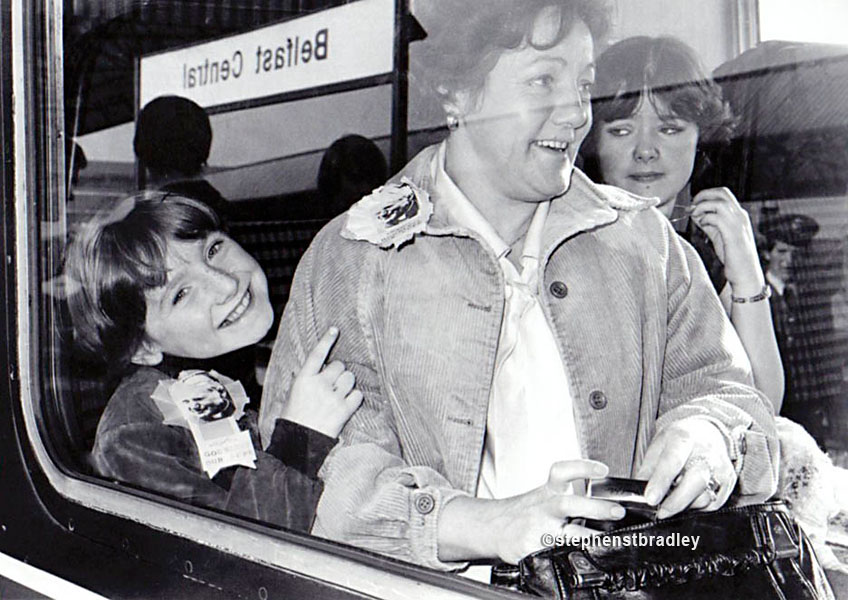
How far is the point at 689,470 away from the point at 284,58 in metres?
1.01

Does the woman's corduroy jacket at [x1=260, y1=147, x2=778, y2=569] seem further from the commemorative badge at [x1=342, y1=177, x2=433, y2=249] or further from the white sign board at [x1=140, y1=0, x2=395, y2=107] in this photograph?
the white sign board at [x1=140, y1=0, x2=395, y2=107]

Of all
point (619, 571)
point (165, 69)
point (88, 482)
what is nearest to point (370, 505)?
point (619, 571)

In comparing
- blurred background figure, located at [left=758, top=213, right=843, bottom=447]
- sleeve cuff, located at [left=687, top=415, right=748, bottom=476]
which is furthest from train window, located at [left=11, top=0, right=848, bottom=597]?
sleeve cuff, located at [left=687, top=415, right=748, bottom=476]

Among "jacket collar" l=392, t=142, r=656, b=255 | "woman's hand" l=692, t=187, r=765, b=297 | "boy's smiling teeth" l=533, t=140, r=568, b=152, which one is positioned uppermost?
"boy's smiling teeth" l=533, t=140, r=568, b=152

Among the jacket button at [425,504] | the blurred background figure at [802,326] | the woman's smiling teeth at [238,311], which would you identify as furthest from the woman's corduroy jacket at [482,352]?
the woman's smiling teeth at [238,311]

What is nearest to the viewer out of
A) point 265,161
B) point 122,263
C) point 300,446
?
point 300,446

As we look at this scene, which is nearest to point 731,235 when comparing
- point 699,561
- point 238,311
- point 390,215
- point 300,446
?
point 699,561

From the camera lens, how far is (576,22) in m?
1.61

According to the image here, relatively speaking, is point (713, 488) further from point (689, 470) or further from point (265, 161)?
point (265, 161)

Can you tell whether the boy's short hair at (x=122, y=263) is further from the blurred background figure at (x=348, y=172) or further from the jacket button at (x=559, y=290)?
the jacket button at (x=559, y=290)

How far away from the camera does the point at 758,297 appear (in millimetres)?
1500

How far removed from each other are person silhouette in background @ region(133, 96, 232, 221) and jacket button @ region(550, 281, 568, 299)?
0.77m

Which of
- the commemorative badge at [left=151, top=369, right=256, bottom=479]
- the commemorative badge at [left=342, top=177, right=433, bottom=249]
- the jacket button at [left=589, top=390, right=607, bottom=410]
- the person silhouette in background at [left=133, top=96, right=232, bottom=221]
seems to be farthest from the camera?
the person silhouette in background at [left=133, top=96, right=232, bottom=221]

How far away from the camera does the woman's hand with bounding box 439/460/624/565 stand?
1582 millimetres
